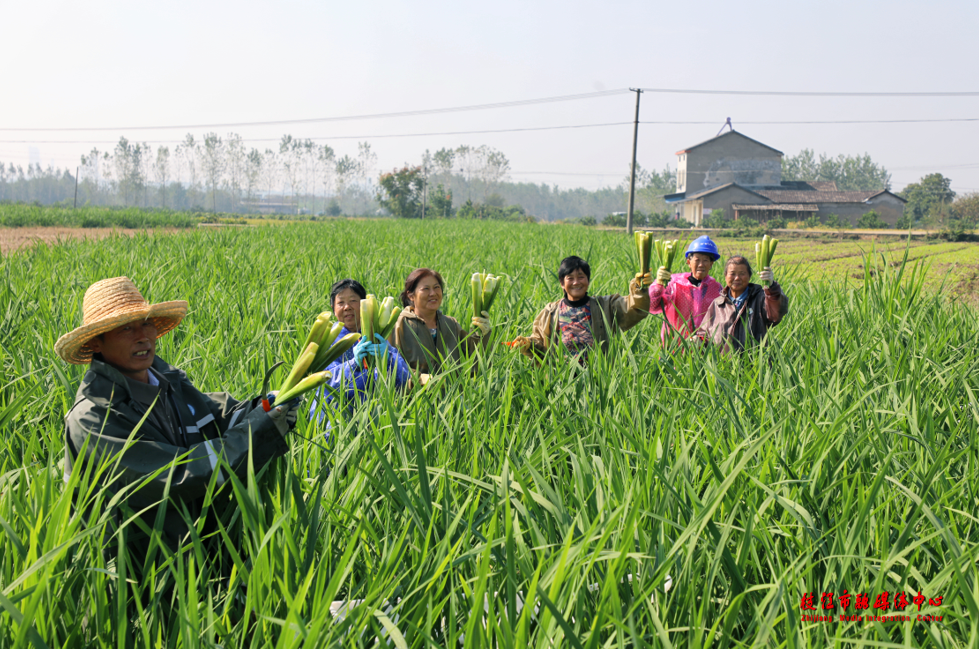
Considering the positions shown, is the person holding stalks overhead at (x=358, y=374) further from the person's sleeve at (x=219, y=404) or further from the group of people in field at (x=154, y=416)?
the person's sleeve at (x=219, y=404)

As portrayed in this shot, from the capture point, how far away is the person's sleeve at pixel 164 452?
4.50 feet

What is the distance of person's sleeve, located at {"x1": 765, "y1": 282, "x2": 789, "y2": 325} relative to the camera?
3.36 metres

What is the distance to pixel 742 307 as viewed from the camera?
134 inches

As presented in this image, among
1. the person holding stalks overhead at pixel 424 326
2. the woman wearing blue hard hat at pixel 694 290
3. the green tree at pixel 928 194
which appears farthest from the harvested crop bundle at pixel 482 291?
the green tree at pixel 928 194

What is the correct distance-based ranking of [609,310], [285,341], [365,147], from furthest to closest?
[365,147]
[609,310]
[285,341]

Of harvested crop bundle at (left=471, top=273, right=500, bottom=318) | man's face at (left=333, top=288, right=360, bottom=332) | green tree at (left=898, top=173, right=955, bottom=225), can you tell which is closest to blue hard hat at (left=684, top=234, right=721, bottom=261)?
harvested crop bundle at (left=471, top=273, right=500, bottom=318)

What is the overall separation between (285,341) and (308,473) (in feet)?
4.72

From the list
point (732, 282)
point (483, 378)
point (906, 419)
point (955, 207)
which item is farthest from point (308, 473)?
point (955, 207)

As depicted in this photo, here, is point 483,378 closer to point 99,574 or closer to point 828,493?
point 828,493

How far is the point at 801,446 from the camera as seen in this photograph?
5.55 ft

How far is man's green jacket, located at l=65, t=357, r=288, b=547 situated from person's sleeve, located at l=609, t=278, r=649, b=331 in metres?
2.22

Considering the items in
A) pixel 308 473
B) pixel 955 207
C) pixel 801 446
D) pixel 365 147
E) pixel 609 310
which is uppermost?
pixel 365 147

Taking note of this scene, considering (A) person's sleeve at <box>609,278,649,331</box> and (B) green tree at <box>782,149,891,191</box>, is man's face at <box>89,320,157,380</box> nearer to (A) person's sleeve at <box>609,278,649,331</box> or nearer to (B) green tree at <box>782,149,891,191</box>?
(A) person's sleeve at <box>609,278,649,331</box>

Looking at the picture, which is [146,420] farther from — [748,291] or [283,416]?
[748,291]
